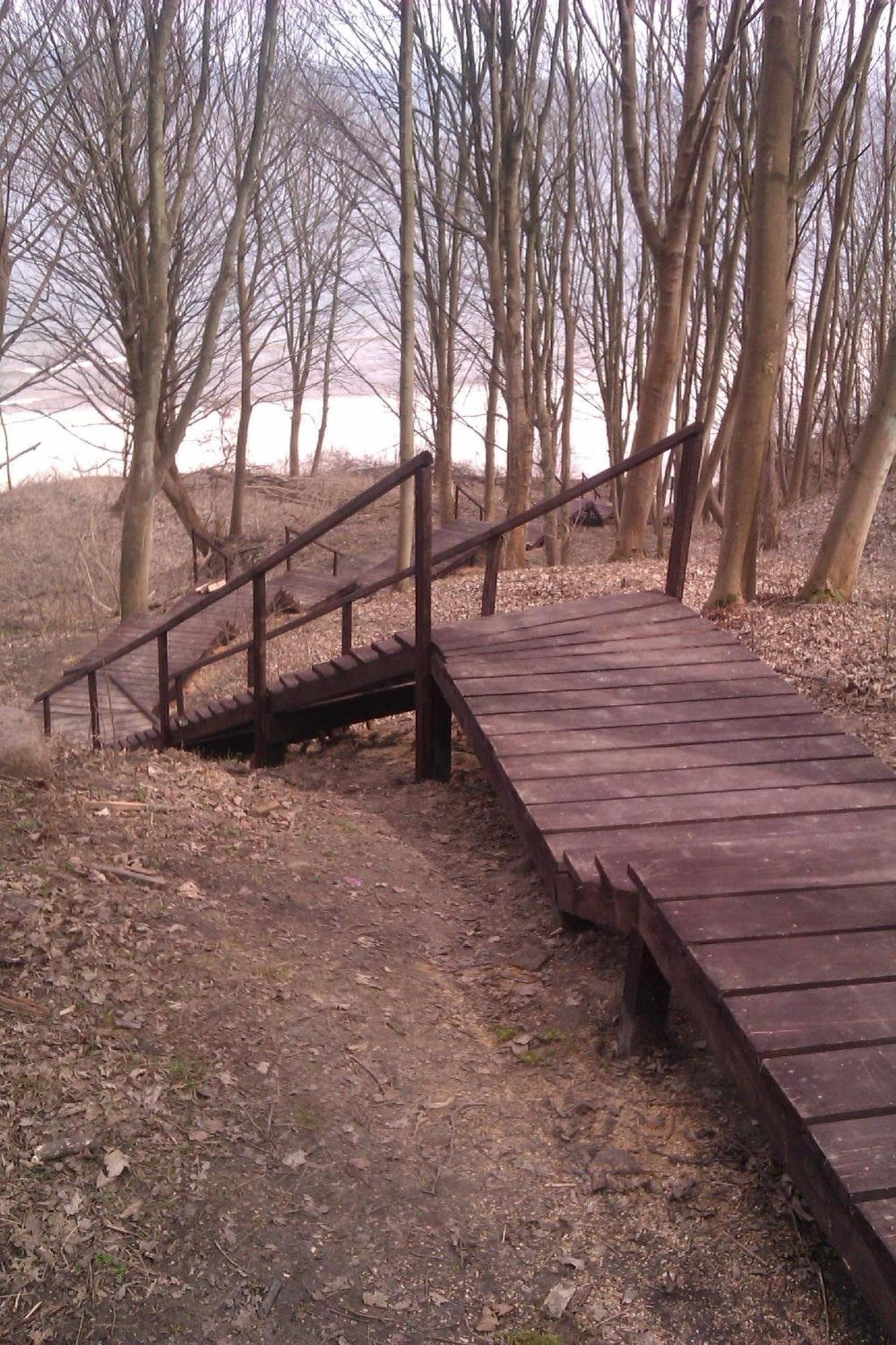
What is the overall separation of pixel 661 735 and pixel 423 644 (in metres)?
1.57

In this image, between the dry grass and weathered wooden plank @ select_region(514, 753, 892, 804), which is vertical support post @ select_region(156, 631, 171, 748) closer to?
the dry grass

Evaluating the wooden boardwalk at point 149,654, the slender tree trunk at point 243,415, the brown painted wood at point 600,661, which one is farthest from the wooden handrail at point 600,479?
the slender tree trunk at point 243,415

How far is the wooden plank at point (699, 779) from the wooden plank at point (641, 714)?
494mm

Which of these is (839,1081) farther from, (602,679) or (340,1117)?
(602,679)

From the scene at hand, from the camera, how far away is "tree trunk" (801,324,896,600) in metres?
7.00

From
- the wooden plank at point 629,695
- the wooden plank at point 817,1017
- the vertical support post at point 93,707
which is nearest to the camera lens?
the wooden plank at point 817,1017

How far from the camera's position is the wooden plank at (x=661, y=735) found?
165 inches

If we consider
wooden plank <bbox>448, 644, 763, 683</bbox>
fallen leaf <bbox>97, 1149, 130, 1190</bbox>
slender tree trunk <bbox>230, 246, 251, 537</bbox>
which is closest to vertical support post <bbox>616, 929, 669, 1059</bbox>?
fallen leaf <bbox>97, 1149, 130, 1190</bbox>

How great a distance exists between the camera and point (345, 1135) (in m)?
2.49

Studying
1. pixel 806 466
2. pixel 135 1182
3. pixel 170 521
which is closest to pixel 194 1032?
pixel 135 1182

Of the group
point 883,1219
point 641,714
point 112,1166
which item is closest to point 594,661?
point 641,714

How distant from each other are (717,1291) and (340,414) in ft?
149

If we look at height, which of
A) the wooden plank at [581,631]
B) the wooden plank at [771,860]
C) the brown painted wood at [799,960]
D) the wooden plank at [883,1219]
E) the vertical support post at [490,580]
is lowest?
the wooden plank at [883,1219]

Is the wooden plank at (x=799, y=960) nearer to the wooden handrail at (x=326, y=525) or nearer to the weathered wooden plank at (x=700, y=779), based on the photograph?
the weathered wooden plank at (x=700, y=779)
